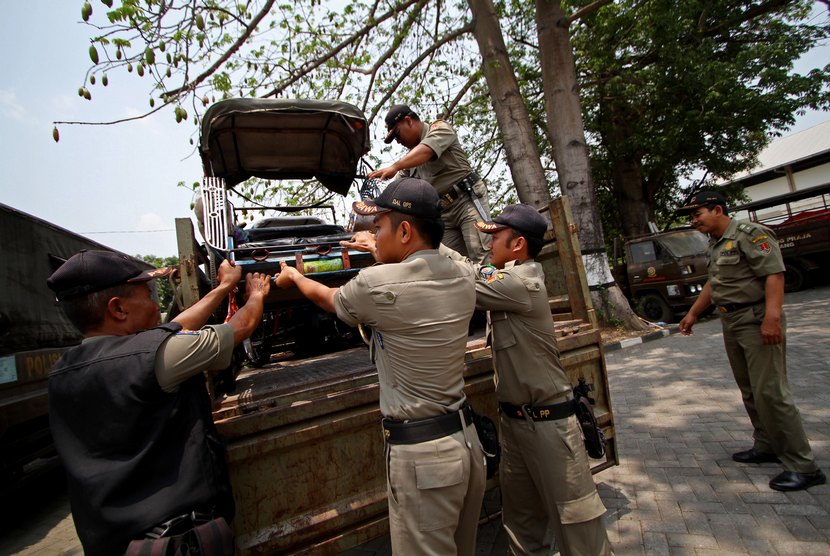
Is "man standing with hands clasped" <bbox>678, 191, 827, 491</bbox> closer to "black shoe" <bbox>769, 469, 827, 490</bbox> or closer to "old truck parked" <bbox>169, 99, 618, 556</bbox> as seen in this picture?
"black shoe" <bbox>769, 469, 827, 490</bbox>

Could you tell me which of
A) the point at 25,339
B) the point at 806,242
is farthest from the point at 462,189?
the point at 806,242

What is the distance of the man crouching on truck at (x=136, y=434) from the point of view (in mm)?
1563

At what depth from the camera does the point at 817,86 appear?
1206cm

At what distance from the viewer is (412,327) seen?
1.89 meters

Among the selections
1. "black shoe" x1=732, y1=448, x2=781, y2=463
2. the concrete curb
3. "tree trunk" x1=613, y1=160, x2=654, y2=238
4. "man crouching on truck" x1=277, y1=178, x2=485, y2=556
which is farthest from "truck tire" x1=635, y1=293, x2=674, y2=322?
"man crouching on truck" x1=277, y1=178, x2=485, y2=556

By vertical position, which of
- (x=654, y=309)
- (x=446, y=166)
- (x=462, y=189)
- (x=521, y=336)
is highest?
(x=446, y=166)

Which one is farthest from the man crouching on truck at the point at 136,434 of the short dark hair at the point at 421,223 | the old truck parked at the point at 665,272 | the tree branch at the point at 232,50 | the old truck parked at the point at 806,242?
the old truck parked at the point at 806,242

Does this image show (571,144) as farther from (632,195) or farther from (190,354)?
(632,195)

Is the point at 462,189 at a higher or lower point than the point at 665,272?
higher

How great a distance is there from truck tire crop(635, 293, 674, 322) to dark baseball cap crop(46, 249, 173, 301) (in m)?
11.0

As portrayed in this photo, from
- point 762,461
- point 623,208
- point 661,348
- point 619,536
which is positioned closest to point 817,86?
point 623,208

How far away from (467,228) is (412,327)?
Result: 1868 millimetres

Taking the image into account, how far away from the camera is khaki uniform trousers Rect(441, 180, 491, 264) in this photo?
353 centimetres

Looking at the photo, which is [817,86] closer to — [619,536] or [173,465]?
[619,536]
